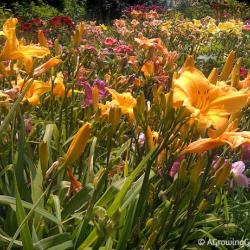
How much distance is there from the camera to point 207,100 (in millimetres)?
1354

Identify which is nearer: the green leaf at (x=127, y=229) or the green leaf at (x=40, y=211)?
the green leaf at (x=40, y=211)

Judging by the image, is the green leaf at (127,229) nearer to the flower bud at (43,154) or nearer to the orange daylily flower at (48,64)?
the flower bud at (43,154)

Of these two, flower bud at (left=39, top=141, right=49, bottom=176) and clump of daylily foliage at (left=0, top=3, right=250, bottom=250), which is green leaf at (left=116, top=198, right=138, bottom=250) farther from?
flower bud at (left=39, top=141, right=49, bottom=176)

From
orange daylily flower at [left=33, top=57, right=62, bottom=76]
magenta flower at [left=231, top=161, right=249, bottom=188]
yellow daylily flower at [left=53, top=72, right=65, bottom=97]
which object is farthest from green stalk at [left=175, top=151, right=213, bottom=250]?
yellow daylily flower at [left=53, top=72, right=65, bottom=97]

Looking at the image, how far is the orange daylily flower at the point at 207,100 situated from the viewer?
1287 millimetres

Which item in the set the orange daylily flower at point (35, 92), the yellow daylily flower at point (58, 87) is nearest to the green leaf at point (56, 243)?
the orange daylily flower at point (35, 92)

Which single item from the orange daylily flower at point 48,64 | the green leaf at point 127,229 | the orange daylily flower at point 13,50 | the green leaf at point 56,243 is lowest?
the green leaf at point 127,229

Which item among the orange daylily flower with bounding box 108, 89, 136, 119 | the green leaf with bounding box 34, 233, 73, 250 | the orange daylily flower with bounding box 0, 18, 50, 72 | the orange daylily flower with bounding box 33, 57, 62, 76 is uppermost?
the orange daylily flower with bounding box 0, 18, 50, 72

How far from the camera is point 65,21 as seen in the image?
5.05 metres

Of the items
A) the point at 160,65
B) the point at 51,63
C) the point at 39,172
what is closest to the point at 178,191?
the point at 39,172

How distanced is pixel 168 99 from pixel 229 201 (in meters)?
1.08

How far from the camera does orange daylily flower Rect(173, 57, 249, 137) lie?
1287mm

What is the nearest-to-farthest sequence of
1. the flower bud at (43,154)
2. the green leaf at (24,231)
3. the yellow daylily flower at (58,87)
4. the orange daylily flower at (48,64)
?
the green leaf at (24,231), the flower bud at (43,154), the orange daylily flower at (48,64), the yellow daylily flower at (58,87)

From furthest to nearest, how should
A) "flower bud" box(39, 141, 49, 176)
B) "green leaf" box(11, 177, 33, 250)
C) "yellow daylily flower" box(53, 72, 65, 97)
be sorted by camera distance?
"yellow daylily flower" box(53, 72, 65, 97) → "flower bud" box(39, 141, 49, 176) → "green leaf" box(11, 177, 33, 250)
